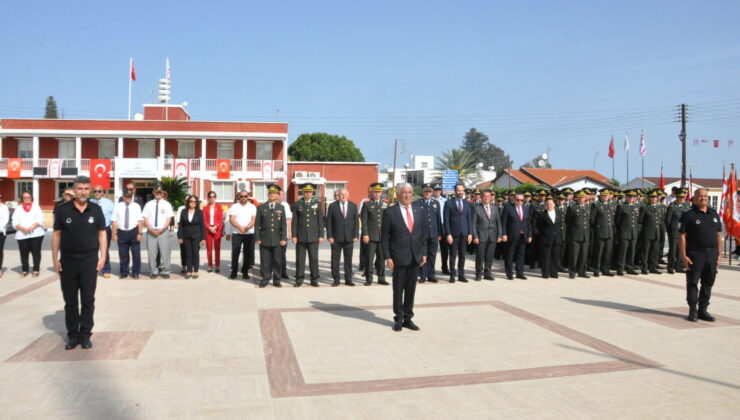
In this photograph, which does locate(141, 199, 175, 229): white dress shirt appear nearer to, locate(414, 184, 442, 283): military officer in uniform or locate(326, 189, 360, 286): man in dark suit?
locate(326, 189, 360, 286): man in dark suit

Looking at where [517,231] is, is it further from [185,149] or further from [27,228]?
[185,149]

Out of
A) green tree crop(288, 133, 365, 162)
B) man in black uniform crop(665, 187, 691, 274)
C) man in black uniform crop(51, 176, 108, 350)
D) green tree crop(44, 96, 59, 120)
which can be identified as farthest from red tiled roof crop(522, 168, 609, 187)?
green tree crop(44, 96, 59, 120)

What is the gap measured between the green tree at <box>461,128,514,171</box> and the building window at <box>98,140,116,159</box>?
322 feet

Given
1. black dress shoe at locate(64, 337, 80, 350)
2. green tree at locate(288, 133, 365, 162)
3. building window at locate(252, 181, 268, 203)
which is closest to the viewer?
black dress shoe at locate(64, 337, 80, 350)

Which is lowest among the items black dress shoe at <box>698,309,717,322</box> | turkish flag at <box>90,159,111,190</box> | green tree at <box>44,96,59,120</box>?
black dress shoe at <box>698,309,717,322</box>

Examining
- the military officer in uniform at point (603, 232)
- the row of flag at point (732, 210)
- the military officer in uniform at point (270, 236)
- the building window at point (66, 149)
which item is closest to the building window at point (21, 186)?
the building window at point (66, 149)

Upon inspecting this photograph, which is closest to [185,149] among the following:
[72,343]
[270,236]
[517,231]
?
[270,236]

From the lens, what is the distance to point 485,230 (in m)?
11.4

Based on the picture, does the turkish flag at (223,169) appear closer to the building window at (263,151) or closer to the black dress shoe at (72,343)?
the building window at (263,151)

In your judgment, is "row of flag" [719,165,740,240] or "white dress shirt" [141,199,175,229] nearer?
"white dress shirt" [141,199,175,229]

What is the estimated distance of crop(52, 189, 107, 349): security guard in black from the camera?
5793 millimetres

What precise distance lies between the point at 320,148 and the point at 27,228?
57.6m

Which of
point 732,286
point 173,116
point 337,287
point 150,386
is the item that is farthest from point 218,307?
point 173,116

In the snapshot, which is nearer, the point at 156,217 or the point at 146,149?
the point at 156,217
